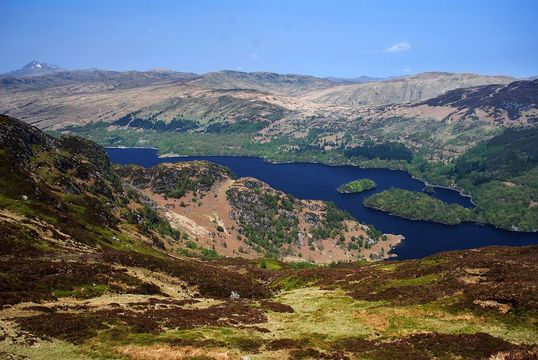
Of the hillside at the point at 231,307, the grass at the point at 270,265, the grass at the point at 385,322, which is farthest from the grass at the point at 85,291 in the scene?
the grass at the point at 270,265

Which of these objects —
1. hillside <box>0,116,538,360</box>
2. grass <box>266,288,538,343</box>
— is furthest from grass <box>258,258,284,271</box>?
grass <box>266,288,538,343</box>

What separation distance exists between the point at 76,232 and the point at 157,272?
1032 inches

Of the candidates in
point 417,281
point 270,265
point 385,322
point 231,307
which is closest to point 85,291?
point 231,307

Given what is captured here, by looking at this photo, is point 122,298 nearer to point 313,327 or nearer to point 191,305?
point 191,305

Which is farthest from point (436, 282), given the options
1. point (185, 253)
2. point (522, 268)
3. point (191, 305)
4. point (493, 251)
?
point (185, 253)

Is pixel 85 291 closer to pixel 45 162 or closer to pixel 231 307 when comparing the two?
pixel 231 307

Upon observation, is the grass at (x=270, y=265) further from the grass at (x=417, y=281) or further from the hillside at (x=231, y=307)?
the grass at (x=417, y=281)

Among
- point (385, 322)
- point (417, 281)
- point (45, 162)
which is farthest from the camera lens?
point (45, 162)

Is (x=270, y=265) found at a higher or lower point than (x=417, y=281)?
lower

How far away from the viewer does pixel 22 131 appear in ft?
509

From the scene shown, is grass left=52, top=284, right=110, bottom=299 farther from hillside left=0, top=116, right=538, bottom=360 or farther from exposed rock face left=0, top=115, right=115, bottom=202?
exposed rock face left=0, top=115, right=115, bottom=202

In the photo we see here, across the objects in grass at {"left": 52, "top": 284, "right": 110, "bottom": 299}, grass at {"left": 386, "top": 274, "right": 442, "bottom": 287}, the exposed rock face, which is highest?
the exposed rock face

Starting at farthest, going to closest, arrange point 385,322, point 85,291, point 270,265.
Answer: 1. point 270,265
2. point 85,291
3. point 385,322

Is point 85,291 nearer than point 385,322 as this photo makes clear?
No
